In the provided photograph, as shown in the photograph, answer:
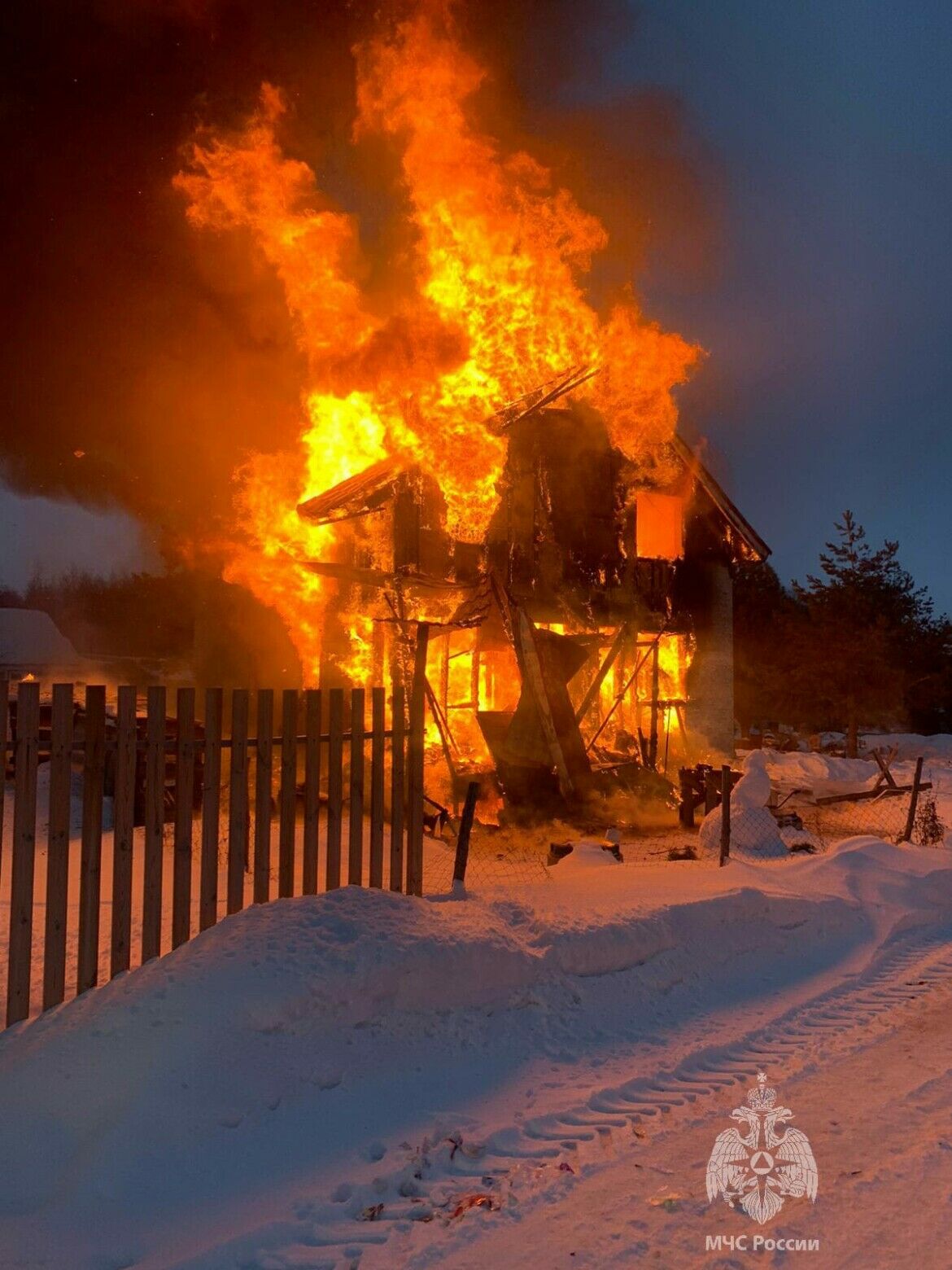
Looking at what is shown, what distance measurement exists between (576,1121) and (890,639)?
118 ft

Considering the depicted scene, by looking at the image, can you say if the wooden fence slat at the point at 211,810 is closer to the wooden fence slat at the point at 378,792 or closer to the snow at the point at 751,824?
the wooden fence slat at the point at 378,792

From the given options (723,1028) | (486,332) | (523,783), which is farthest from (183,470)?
(723,1028)

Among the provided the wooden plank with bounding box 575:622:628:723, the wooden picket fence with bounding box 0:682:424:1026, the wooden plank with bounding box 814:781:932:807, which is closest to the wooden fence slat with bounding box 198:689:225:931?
the wooden picket fence with bounding box 0:682:424:1026

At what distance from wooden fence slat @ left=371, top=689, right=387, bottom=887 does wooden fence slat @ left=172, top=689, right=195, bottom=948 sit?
1492mm

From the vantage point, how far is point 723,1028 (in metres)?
5.27

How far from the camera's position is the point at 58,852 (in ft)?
14.1

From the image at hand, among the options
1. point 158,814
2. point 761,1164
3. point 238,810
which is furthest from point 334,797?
point 761,1164

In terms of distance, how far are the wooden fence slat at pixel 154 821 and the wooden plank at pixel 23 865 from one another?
62 cm

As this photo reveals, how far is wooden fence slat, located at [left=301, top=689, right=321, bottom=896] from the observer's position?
539cm

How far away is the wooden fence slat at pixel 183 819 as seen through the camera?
4.76 m

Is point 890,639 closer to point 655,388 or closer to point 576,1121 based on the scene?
point 655,388

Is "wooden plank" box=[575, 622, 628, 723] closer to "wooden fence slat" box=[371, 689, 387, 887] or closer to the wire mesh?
the wire mesh

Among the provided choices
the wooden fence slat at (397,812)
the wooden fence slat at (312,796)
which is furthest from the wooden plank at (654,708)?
the wooden fence slat at (312,796)

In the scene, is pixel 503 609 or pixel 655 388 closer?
pixel 503 609
